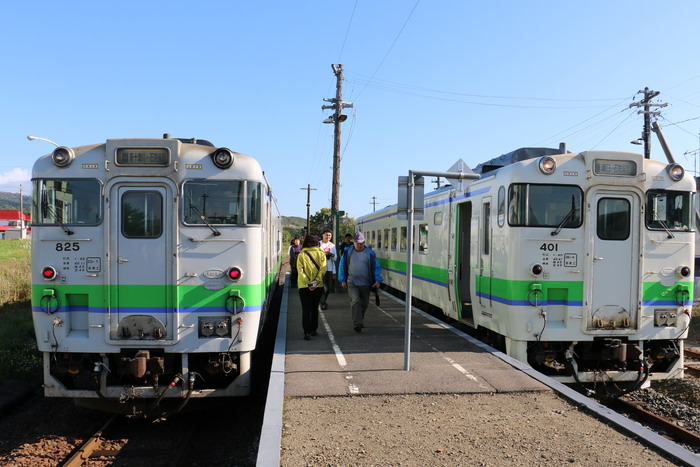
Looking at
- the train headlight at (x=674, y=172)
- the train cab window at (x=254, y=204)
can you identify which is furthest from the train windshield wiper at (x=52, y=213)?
the train headlight at (x=674, y=172)

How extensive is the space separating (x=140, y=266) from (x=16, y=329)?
7928 millimetres

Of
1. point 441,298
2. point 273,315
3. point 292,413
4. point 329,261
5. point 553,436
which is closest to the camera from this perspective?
point 553,436

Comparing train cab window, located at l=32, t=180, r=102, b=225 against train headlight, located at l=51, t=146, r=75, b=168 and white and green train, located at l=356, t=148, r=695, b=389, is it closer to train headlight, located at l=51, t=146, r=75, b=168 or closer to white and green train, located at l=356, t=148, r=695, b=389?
train headlight, located at l=51, t=146, r=75, b=168

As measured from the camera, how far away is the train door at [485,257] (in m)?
9.02

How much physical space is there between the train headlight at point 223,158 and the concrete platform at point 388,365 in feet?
8.99

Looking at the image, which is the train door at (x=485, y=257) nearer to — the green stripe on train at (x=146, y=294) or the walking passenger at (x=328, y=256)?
the green stripe on train at (x=146, y=294)

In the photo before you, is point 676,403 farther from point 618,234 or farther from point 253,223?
point 253,223

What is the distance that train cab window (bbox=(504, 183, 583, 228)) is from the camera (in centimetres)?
798

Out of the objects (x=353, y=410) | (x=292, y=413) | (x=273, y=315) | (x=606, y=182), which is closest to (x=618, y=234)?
(x=606, y=182)

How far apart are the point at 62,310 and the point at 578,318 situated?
6727 millimetres

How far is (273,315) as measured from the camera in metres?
16.5

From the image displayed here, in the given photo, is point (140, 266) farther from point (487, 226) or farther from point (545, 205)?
point (545, 205)

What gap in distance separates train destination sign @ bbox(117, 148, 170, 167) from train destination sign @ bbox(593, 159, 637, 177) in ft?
19.2

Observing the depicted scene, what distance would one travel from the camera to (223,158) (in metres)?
6.87
